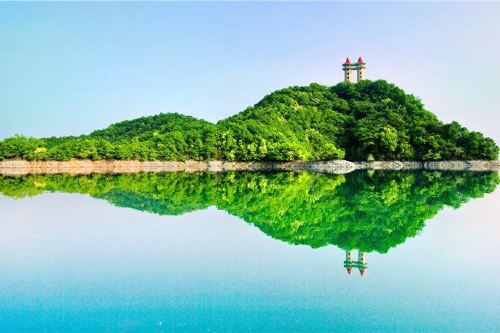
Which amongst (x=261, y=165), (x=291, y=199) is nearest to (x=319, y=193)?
(x=291, y=199)

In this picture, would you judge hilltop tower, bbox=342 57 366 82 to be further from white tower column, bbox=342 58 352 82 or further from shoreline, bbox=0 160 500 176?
shoreline, bbox=0 160 500 176

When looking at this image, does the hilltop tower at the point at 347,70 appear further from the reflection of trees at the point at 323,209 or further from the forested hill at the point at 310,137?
the reflection of trees at the point at 323,209

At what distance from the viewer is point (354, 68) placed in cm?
8588

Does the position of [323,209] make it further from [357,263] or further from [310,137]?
[310,137]

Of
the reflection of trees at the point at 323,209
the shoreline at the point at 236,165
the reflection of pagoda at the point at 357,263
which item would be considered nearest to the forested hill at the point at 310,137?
the shoreline at the point at 236,165

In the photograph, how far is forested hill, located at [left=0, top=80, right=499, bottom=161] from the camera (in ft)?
192

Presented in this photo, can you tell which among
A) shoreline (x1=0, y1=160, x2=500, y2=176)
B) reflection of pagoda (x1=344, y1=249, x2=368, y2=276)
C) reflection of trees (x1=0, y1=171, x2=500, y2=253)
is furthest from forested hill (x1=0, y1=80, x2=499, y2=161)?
reflection of pagoda (x1=344, y1=249, x2=368, y2=276)

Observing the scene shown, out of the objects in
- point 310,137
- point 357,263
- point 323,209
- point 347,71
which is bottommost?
point 357,263

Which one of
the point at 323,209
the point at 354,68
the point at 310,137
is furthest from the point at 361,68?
the point at 323,209

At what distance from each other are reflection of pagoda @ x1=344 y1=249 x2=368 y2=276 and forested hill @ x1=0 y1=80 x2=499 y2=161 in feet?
162

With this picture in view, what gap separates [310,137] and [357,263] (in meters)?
60.2

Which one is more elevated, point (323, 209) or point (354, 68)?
point (354, 68)

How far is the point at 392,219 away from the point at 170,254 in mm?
6527

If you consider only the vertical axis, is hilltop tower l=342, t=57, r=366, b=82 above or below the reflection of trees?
above
